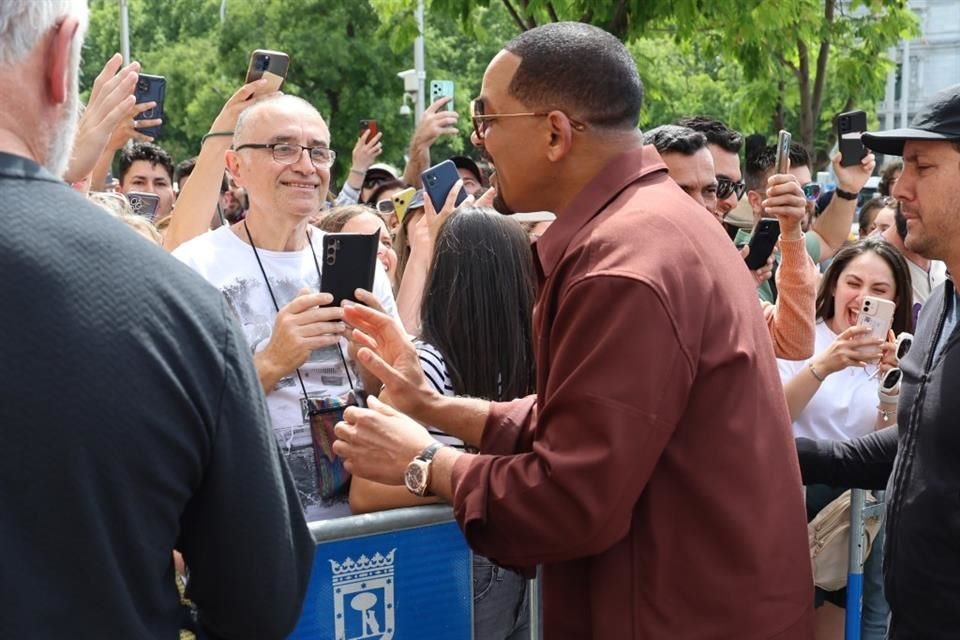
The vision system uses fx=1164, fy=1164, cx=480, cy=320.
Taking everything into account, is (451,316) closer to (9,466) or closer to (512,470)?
(512,470)

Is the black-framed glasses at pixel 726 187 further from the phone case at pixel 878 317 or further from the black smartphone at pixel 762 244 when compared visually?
the phone case at pixel 878 317

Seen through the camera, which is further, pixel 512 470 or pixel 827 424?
pixel 827 424

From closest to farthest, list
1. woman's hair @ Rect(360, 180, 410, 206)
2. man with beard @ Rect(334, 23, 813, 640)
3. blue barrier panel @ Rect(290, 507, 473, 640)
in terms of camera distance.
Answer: man with beard @ Rect(334, 23, 813, 640)
blue barrier panel @ Rect(290, 507, 473, 640)
woman's hair @ Rect(360, 180, 410, 206)

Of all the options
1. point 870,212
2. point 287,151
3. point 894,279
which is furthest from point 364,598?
point 870,212

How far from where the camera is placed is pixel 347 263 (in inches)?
135

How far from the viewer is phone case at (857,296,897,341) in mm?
4309

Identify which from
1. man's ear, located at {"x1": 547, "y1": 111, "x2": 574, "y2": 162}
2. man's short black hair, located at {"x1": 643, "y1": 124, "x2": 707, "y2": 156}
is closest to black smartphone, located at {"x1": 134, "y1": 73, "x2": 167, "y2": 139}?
man's short black hair, located at {"x1": 643, "y1": 124, "x2": 707, "y2": 156}

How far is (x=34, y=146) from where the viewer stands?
1677 millimetres

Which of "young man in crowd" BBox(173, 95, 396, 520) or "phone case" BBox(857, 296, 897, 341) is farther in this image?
"phone case" BBox(857, 296, 897, 341)

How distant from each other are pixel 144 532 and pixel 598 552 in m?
0.97

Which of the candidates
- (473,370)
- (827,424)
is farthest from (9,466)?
(827,424)

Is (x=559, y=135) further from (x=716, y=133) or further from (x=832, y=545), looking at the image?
(x=716, y=133)

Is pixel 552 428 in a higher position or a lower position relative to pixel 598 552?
higher

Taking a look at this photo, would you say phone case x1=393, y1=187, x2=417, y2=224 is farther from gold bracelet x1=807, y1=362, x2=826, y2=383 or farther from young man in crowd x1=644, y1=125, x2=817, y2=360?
gold bracelet x1=807, y1=362, x2=826, y2=383
